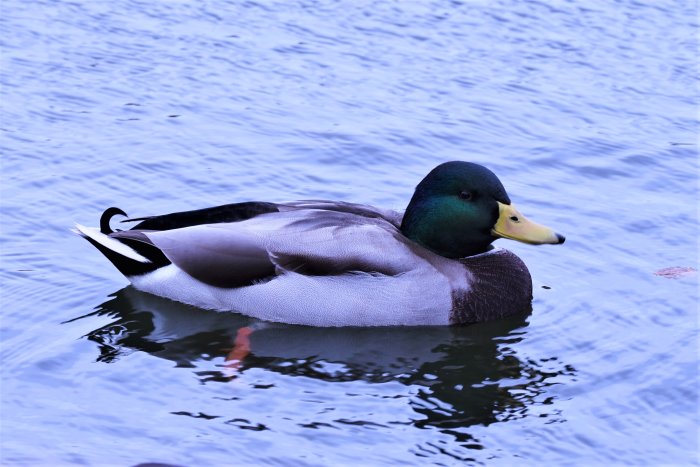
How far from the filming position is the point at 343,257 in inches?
341

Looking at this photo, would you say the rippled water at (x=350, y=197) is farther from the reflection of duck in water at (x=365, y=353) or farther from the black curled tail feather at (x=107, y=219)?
the black curled tail feather at (x=107, y=219)

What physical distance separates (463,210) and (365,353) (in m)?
1.28

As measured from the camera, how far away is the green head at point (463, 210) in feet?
29.7

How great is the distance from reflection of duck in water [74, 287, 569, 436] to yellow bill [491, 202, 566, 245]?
553 millimetres

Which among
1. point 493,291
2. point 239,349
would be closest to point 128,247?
point 239,349

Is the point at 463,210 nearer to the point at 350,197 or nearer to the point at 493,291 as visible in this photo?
the point at 493,291

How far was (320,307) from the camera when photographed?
8.76m

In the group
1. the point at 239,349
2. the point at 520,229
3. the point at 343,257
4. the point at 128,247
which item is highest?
the point at 520,229

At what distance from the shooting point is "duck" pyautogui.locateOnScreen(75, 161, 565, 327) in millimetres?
8734

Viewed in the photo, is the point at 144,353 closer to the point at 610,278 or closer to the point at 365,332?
the point at 365,332

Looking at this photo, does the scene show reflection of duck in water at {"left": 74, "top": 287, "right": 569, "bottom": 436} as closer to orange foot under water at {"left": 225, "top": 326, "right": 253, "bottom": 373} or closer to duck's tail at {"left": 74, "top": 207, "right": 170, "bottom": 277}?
orange foot under water at {"left": 225, "top": 326, "right": 253, "bottom": 373}

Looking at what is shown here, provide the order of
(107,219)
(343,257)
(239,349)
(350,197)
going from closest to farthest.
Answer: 1. (239,349)
2. (343,257)
3. (107,219)
4. (350,197)

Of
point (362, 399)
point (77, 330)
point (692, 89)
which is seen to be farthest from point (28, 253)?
point (692, 89)

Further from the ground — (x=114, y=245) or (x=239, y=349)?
(x=114, y=245)
